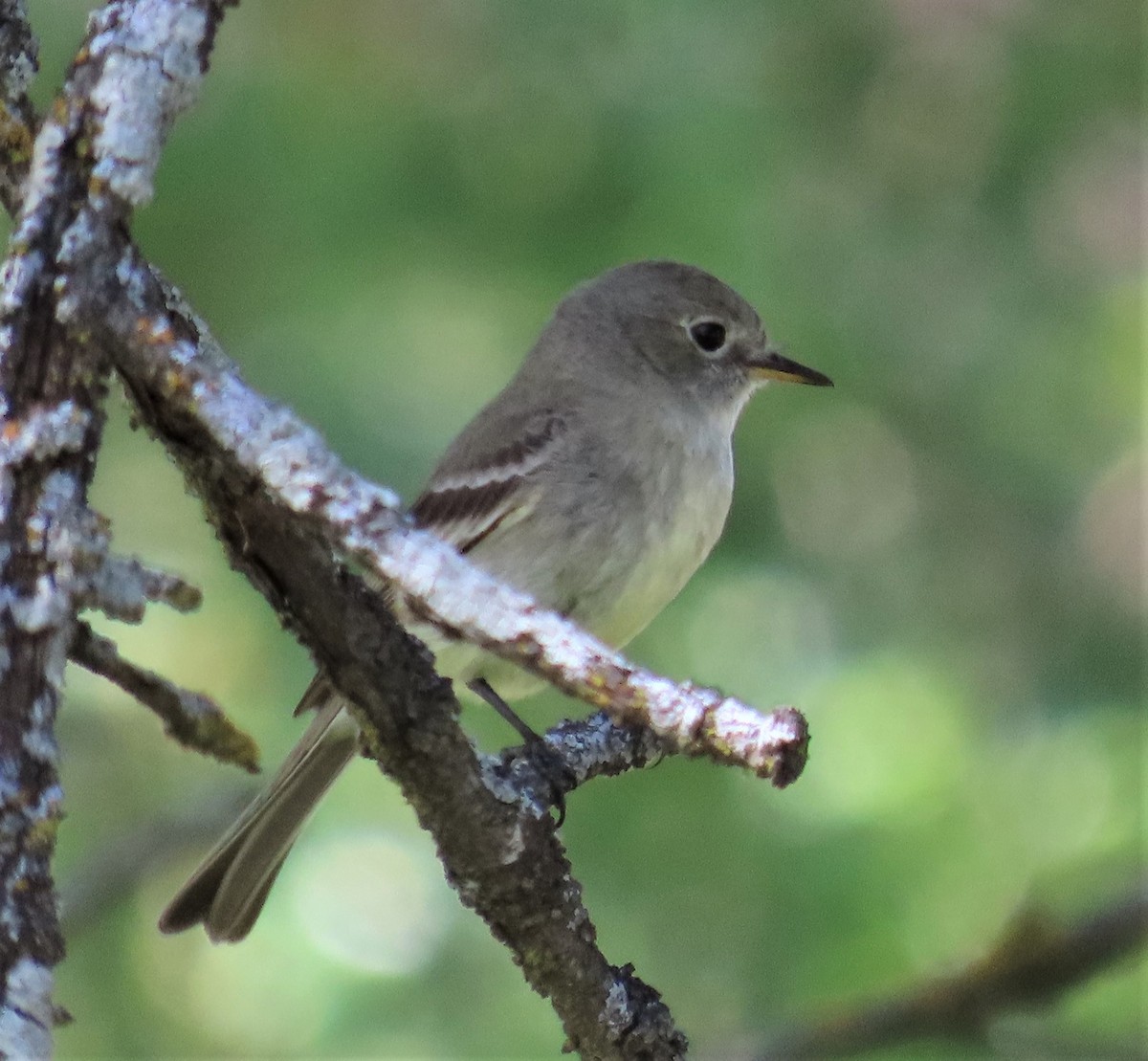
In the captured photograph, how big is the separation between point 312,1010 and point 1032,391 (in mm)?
2782

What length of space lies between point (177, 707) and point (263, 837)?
2.03 m

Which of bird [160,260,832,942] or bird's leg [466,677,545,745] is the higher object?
bird [160,260,832,942]

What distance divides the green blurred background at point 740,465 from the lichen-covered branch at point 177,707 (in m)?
2.48

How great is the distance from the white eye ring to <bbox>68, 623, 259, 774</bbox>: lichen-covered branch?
298cm

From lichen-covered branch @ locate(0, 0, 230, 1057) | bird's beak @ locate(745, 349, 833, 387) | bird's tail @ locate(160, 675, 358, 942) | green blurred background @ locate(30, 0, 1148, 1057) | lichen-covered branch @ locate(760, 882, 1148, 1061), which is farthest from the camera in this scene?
bird's beak @ locate(745, 349, 833, 387)

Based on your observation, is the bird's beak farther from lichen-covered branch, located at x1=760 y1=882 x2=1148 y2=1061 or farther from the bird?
lichen-covered branch, located at x1=760 y1=882 x2=1148 y2=1061

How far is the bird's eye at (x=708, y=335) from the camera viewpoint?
15.5ft

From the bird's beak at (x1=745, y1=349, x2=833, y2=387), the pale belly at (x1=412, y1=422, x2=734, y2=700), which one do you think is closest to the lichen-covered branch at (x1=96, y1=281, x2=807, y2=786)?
the pale belly at (x1=412, y1=422, x2=734, y2=700)

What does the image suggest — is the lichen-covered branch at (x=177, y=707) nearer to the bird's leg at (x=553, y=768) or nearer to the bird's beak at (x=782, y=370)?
the bird's leg at (x=553, y=768)

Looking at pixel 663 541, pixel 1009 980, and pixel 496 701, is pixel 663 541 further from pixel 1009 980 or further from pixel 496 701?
pixel 1009 980

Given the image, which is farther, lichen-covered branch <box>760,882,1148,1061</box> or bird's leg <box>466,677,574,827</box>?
lichen-covered branch <box>760,882,1148,1061</box>

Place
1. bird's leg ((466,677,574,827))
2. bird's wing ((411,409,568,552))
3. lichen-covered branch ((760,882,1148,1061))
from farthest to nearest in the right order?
bird's wing ((411,409,568,552)) < lichen-covered branch ((760,882,1148,1061)) < bird's leg ((466,677,574,827))

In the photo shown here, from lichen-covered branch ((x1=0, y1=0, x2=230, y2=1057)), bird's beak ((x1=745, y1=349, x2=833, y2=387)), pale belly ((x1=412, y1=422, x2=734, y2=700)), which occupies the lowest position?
lichen-covered branch ((x1=0, y1=0, x2=230, y2=1057))

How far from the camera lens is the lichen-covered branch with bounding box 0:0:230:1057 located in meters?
1.38
